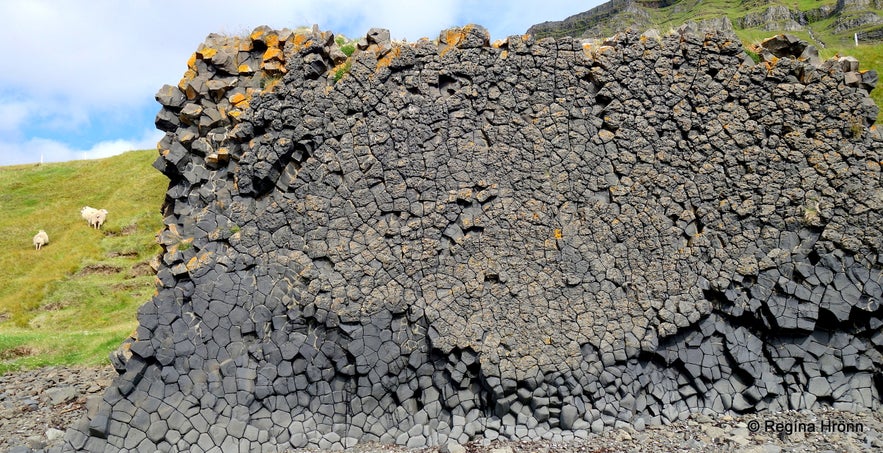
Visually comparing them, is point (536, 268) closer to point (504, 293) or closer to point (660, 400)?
point (504, 293)

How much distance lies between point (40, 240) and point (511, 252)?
26566 mm

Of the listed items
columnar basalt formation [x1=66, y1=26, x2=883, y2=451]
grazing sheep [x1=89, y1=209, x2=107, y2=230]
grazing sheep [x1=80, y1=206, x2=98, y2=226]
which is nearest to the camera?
columnar basalt formation [x1=66, y1=26, x2=883, y2=451]

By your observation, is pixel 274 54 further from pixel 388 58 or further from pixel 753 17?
pixel 753 17

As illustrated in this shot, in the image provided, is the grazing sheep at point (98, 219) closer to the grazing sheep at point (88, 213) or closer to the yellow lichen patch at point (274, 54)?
the grazing sheep at point (88, 213)

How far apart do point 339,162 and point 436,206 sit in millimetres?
1842

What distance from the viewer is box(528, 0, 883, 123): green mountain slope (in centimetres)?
3856

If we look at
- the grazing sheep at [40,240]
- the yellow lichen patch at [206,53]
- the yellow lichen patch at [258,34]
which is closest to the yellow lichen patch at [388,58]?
the yellow lichen patch at [258,34]

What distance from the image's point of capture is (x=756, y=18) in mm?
45562

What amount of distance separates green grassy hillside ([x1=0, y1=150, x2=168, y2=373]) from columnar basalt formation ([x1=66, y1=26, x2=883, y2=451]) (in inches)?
315

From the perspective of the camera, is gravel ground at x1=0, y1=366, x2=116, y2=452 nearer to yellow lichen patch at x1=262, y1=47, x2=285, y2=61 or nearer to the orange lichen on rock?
the orange lichen on rock

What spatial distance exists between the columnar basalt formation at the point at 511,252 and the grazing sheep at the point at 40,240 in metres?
21.9

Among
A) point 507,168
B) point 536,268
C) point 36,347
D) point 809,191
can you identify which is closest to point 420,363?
point 536,268

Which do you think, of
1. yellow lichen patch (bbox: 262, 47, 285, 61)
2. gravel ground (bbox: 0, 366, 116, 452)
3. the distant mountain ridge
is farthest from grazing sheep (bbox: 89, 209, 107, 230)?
the distant mountain ridge

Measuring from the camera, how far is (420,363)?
10.2 m
